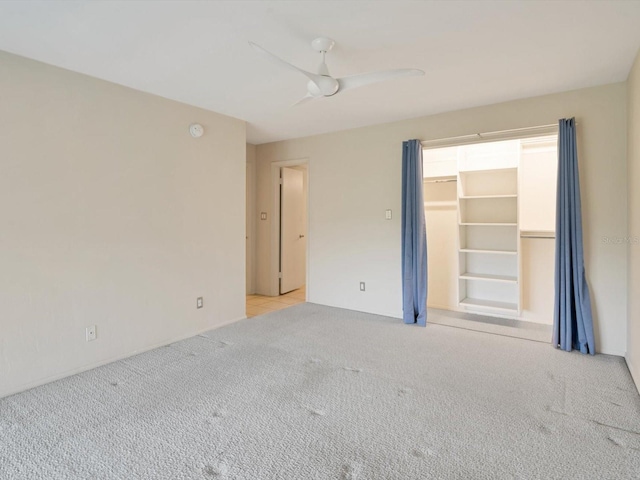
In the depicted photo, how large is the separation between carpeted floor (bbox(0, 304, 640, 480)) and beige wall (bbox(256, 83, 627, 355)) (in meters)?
1.04

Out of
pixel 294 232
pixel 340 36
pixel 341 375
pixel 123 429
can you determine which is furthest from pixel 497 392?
pixel 294 232

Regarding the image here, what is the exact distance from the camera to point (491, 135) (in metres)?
3.76

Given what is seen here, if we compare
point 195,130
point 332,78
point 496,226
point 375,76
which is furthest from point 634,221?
point 195,130

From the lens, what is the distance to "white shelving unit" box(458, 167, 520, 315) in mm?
4367

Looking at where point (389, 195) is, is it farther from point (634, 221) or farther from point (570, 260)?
point (634, 221)

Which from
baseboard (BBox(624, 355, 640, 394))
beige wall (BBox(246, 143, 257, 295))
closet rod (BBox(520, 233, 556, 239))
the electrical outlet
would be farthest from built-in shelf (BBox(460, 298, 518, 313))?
the electrical outlet

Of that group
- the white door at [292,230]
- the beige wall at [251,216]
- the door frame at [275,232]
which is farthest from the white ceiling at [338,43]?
the white door at [292,230]

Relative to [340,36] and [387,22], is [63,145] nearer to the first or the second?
[340,36]

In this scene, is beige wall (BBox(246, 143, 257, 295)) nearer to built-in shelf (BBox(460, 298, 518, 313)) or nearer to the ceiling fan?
built-in shelf (BBox(460, 298, 518, 313))

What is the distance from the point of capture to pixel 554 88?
3.28 m

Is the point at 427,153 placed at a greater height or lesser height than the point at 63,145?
greater

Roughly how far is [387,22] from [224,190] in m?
2.57

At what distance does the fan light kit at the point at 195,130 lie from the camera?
12.1 feet

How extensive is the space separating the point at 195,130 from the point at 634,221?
390cm
